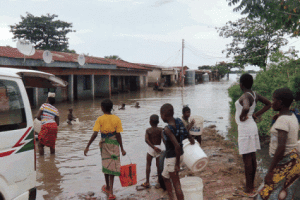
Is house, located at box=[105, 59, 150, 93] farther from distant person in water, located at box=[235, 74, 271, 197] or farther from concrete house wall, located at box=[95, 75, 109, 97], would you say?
distant person in water, located at box=[235, 74, 271, 197]

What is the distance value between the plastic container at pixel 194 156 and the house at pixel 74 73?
13.9m

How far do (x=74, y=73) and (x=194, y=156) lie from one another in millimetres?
18614

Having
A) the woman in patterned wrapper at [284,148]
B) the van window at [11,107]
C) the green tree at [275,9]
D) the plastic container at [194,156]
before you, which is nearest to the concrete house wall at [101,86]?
the green tree at [275,9]

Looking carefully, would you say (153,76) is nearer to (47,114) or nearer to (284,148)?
(47,114)

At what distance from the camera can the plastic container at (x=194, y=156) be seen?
3592 millimetres

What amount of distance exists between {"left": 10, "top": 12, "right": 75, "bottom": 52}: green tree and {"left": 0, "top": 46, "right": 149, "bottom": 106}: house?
1224 cm

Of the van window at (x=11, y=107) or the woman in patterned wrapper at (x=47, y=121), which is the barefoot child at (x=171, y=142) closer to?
the van window at (x=11, y=107)

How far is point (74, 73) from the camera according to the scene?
20688mm

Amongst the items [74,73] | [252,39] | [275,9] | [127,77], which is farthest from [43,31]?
[275,9]

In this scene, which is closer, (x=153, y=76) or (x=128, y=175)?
(x=128, y=175)

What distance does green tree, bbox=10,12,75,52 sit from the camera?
115 feet

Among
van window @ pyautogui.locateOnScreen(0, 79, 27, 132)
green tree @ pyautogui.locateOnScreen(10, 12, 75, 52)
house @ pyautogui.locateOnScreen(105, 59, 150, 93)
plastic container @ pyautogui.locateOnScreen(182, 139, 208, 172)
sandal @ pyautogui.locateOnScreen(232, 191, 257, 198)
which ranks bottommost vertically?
sandal @ pyautogui.locateOnScreen(232, 191, 257, 198)

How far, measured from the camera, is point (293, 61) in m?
7.84

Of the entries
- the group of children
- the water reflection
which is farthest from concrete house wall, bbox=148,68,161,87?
the group of children
